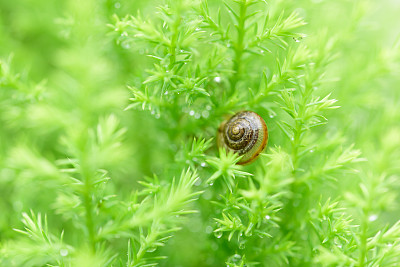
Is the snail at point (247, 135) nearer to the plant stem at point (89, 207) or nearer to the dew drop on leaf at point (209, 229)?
the dew drop on leaf at point (209, 229)

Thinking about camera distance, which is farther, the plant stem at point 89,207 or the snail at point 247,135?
the snail at point 247,135

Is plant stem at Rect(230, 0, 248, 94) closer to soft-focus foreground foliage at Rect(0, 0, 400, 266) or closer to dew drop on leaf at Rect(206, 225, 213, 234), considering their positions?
soft-focus foreground foliage at Rect(0, 0, 400, 266)

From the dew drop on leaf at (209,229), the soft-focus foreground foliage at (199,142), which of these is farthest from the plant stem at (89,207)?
the dew drop on leaf at (209,229)

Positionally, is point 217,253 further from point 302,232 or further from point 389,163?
point 389,163

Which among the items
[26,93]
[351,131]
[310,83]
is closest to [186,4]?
[310,83]

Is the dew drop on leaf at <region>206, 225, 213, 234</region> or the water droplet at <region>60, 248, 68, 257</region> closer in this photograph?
the water droplet at <region>60, 248, 68, 257</region>

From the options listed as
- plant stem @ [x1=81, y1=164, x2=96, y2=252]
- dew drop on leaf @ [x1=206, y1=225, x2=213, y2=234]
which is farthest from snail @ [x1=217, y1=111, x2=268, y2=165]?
plant stem @ [x1=81, y1=164, x2=96, y2=252]
